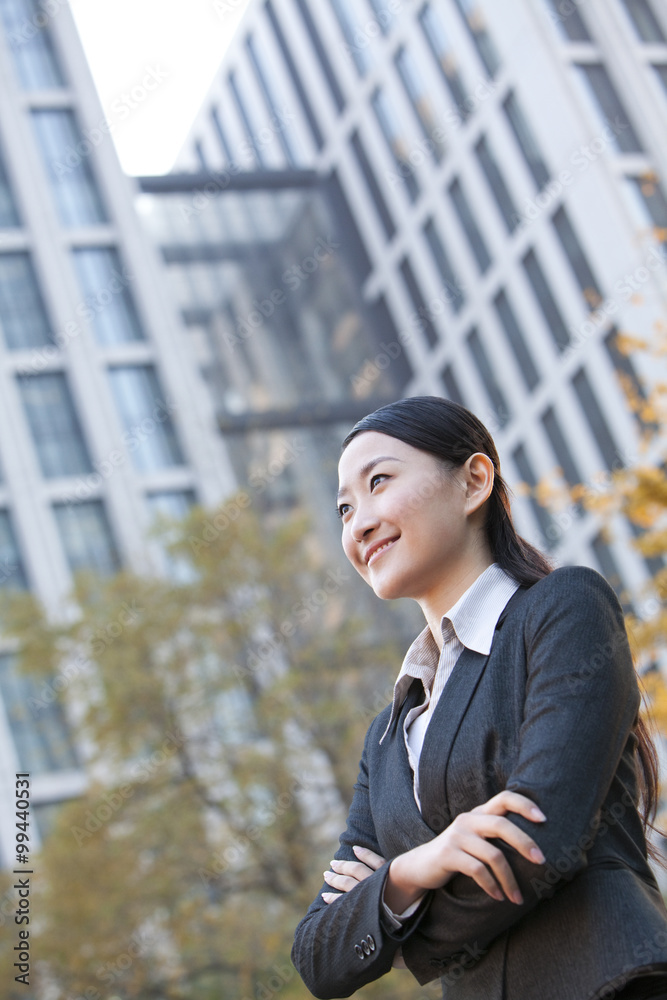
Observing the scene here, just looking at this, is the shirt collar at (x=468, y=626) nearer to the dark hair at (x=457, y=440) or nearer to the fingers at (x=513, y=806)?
the dark hair at (x=457, y=440)

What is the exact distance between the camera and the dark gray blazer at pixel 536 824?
1.73m

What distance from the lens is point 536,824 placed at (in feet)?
5.69

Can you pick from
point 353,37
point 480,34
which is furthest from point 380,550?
point 353,37

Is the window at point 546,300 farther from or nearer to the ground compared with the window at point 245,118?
nearer to the ground

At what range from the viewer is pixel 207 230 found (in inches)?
1235

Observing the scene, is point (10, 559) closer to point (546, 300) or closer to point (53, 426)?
point (53, 426)

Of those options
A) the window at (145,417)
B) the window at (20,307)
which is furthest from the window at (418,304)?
the window at (20,307)

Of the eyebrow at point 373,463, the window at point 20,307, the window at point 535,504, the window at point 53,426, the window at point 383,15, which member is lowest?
the eyebrow at point 373,463

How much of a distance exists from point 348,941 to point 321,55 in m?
33.0

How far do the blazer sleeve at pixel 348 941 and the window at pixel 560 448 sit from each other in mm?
23866

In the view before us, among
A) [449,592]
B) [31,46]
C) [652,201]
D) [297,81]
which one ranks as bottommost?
[449,592]

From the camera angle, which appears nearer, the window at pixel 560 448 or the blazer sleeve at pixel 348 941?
the blazer sleeve at pixel 348 941

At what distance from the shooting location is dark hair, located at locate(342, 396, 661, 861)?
2.19 meters

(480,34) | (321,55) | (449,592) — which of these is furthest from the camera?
(321,55)
